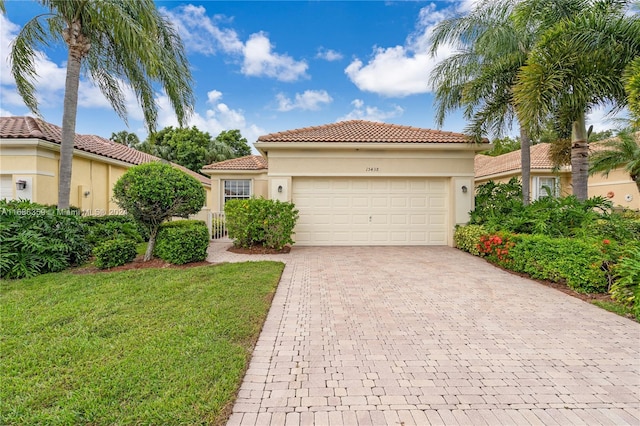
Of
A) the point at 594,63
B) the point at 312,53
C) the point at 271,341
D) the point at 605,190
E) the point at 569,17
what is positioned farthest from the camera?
the point at 605,190

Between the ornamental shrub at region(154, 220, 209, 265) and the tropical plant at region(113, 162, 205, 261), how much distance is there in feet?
1.52

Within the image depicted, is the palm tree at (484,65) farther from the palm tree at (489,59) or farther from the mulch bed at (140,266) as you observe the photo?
the mulch bed at (140,266)

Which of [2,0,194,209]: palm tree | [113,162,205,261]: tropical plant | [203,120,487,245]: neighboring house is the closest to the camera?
[113,162,205,261]: tropical plant

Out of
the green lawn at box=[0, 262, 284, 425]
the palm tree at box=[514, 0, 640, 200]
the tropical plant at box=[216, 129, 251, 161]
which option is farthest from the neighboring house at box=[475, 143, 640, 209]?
the tropical plant at box=[216, 129, 251, 161]

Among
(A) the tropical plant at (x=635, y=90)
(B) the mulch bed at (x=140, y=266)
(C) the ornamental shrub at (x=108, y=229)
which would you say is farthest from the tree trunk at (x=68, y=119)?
(A) the tropical plant at (x=635, y=90)

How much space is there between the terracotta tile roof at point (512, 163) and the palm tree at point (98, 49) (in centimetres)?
1852

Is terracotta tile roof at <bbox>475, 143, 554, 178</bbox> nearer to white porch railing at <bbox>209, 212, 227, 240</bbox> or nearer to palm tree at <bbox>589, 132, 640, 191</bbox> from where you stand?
palm tree at <bbox>589, 132, 640, 191</bbox>

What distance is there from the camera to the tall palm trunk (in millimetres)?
9172

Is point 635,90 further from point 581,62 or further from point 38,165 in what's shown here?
point 38,165

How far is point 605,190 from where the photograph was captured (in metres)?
17.6

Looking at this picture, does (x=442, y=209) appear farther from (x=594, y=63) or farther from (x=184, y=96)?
(x=184, y=96)

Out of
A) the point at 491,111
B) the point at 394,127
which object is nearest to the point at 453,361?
the point at 491,111

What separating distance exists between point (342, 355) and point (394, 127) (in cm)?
1178

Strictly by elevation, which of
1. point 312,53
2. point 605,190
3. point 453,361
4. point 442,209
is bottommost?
point 453,361
